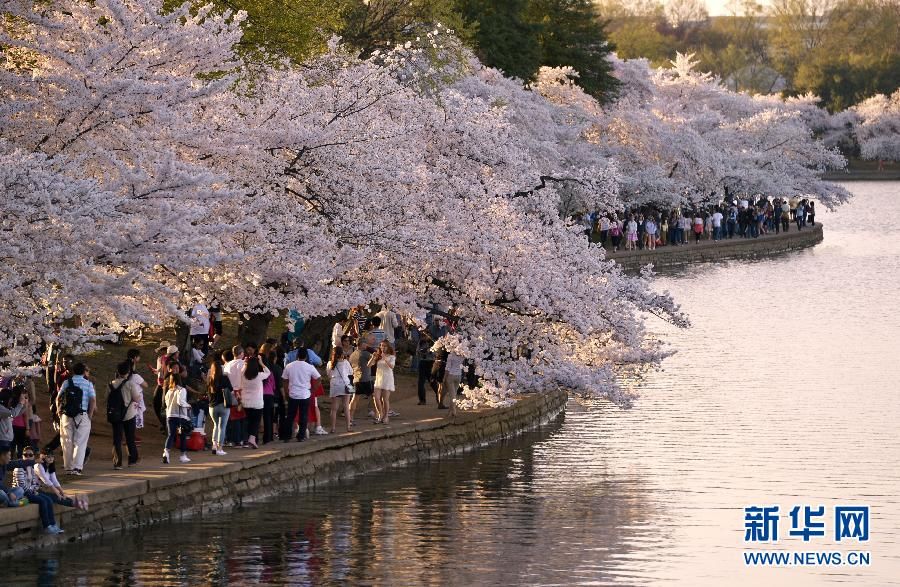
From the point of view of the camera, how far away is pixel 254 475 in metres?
22.7

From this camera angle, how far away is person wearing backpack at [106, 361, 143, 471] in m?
21.7

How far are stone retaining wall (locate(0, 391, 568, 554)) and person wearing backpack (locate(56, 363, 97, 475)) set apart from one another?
0.53 meters

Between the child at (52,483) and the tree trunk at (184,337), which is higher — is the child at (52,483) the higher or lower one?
the lower one

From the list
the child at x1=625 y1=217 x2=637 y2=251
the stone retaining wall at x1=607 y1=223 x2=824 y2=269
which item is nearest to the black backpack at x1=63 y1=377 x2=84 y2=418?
the stone retaining wall at x1=607 y1=223 x2=824 y2=269

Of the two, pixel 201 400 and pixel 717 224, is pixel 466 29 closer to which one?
pixel 717 224

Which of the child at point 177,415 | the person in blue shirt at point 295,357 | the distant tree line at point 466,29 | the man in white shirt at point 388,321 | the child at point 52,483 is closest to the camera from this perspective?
the child at point 52,483

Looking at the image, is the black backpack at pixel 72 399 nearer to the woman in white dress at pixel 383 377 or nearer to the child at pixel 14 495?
the child at pixel 14 495

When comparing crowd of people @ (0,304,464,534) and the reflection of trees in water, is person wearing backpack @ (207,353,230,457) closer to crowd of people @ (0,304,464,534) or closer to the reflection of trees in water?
crowd of people @ (0,304,464,534)

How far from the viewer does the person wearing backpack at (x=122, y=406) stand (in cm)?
2167

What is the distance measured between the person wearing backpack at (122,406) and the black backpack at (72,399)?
65 cm

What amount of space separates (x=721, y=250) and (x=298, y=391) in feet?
166

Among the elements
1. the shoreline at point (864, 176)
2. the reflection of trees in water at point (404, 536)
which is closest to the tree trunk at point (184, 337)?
the reflection of trees in water at point (404, 536)

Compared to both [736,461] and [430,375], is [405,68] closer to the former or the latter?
[430,375]

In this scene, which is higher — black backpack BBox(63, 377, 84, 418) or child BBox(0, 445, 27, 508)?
black backpack BBox(63, 377, 84, 418)
